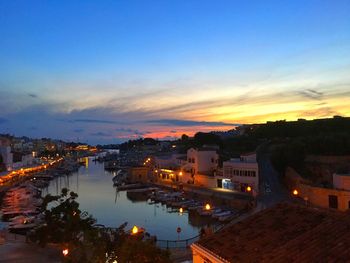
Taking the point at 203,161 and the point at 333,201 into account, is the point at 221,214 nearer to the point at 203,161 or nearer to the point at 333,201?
the point at 333,201

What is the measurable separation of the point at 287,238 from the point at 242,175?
3378cm

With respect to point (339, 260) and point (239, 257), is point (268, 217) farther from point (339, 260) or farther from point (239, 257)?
point (339, 260)

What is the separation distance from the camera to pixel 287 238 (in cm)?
910

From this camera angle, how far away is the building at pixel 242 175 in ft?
135

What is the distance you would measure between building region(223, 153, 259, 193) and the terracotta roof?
30.0m

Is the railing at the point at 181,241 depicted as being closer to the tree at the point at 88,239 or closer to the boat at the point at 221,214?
the tree at the point at 88,239

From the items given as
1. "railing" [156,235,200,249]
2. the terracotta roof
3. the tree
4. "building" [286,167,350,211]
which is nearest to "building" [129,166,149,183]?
"building" [286,167,350,211]

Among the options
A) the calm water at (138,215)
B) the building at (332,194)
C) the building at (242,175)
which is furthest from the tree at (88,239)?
the building at (242,175)

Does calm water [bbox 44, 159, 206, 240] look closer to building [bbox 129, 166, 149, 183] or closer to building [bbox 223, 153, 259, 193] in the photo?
building [bbox 129, 166, 149, 183]

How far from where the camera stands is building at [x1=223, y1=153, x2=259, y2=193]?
41031 millimetres

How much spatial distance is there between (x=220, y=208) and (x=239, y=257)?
2962cm

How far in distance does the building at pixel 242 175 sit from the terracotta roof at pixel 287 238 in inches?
1181

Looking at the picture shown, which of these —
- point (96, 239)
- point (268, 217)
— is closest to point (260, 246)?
point (268, 217)

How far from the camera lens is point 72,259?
8.35 m
